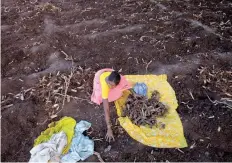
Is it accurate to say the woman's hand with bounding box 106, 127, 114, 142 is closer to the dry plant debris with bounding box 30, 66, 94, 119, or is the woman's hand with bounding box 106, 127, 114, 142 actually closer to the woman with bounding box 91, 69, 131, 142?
the woman with bounding box 91, 69, 131, 142

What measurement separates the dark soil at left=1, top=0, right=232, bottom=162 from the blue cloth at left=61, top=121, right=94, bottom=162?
0.13 m

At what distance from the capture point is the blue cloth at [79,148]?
14.0 ft

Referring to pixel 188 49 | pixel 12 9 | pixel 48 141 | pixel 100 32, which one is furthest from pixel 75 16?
pixel 48 141

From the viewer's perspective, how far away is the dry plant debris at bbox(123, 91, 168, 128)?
15.5 ft

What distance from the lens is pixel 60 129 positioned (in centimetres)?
470

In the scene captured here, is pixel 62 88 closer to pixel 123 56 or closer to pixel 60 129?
pixel 60 129

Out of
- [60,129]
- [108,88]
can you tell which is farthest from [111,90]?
[60,129]

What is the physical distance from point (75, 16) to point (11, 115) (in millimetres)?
3651

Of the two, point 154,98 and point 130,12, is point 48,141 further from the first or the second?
point 130,12

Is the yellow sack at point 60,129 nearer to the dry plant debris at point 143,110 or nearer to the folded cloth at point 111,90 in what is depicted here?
the folded cloth at point 111,90

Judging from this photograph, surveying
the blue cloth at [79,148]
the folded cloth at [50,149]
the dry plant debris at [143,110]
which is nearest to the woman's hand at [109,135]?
the blue cloth at [79,148]

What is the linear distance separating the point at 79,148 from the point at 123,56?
2.48 meters

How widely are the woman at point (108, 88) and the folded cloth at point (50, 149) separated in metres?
0.68

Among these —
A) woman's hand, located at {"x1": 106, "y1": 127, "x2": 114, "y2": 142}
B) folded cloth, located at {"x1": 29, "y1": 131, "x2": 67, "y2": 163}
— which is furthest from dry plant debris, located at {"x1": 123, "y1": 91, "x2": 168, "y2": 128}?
folded cloth, located at {"x1": 29, "y1": 131, "x2": 67, "y2": 163}
